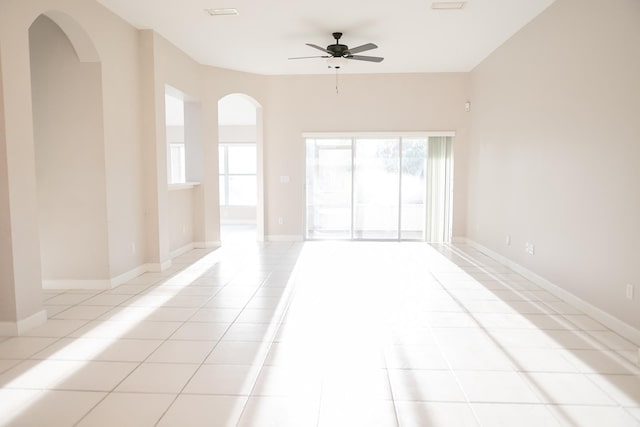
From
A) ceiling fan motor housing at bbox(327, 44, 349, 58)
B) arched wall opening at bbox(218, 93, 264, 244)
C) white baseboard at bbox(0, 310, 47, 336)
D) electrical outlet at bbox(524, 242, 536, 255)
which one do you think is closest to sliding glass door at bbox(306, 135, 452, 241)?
ceiling fan motor housing at bbox(327, 44, 349, 58)

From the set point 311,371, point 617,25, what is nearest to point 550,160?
point 617,25

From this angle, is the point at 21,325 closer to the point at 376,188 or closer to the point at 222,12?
the point at 222,12

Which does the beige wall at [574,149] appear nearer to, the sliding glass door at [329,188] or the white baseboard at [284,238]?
the sliding glass door at [329,188]

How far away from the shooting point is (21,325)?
11.0 feet

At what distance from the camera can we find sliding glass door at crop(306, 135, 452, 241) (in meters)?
7.89

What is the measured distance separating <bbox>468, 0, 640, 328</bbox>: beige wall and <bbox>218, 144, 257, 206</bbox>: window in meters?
7.31

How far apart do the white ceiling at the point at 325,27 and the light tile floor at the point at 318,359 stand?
9.59 feet

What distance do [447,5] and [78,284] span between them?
4.78 meters

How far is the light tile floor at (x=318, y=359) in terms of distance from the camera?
2.25 metres

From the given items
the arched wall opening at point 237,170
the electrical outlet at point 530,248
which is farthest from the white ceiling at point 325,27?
the arched wall opening at point 237,170

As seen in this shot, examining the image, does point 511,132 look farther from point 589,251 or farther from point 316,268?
point 316,268

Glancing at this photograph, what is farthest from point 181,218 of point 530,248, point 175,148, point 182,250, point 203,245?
point 175,148

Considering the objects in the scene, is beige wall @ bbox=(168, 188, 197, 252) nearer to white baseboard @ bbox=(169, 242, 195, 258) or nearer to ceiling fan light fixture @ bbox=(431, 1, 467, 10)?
white baseboard @ bbox=(169, 242, 195, 258)

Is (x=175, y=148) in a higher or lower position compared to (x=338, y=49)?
lower
